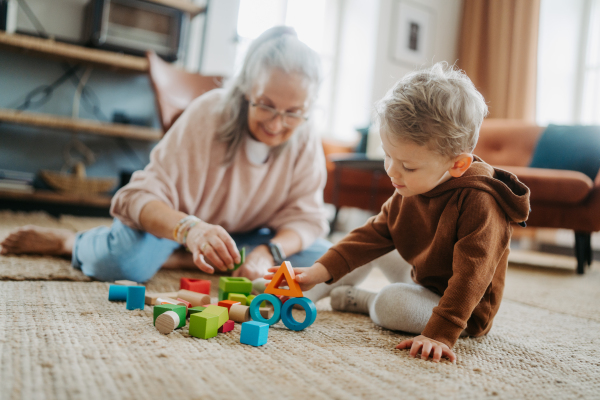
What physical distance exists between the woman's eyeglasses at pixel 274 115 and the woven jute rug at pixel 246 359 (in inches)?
17.1

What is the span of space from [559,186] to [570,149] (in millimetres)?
365

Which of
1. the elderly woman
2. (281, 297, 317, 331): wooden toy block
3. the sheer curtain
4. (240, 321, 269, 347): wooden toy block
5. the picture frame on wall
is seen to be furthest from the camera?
the picture frame on wall

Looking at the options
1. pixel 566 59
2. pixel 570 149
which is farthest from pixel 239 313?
pixel 566 59

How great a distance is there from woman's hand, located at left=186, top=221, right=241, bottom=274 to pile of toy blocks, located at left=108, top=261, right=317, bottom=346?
0.06 metres

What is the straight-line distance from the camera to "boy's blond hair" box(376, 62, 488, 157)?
2.28ft

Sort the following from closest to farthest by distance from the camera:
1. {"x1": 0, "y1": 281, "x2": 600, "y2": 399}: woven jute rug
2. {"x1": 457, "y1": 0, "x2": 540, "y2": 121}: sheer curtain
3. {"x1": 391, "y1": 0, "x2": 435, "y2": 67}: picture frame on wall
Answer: {"x1": 0, "y1": 281, "x2": 600, "y2": 399}: woven jute rug < {"x1": 457, "y1": 0, "x2": 540, "y2": 121}: sheer curtain < {"x1": 391, "y1": 0, "x2": 435, "y2": 67}: picture frame on wall

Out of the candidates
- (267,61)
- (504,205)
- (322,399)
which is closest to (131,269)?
(267,61)

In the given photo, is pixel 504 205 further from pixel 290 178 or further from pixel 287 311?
pixel 290 178

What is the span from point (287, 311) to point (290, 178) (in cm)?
58

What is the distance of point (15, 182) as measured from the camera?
214cm

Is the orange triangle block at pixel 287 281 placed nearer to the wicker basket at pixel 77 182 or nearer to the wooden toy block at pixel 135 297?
the wooden toy block at pixel 135 297

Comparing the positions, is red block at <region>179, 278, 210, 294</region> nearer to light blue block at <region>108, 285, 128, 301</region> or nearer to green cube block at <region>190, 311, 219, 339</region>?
light blue block at <region>108, 285, 128, 301</region>

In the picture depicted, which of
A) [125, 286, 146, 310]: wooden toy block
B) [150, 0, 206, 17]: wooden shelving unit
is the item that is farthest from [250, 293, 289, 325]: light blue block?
[150, 0, 206, 17]: wooden shelving unit

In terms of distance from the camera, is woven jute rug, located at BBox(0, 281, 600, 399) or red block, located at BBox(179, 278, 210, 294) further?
red block, located at BBox(179, 278, 210, 294)
